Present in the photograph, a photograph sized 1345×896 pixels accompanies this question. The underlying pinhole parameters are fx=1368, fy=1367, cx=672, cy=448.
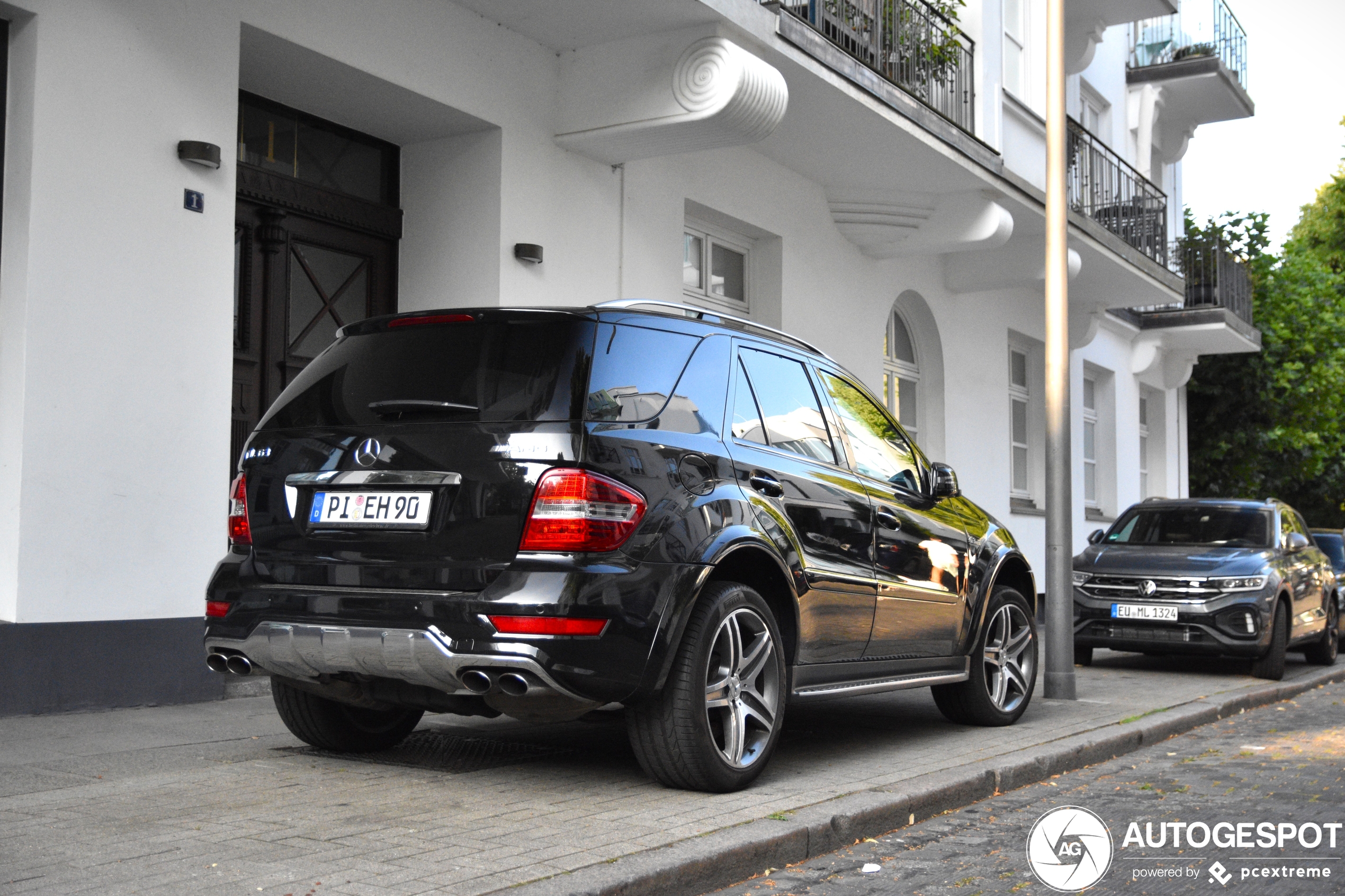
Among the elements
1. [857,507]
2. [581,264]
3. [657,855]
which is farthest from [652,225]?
[657,855]

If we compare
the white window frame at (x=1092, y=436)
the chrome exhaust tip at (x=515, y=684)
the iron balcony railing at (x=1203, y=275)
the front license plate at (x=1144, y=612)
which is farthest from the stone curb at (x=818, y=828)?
the iron balcony railing at (x=1203, y=275)

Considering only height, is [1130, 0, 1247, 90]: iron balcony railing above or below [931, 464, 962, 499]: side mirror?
above

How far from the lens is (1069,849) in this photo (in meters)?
4.89

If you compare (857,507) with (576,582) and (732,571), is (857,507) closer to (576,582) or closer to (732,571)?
(732,571)

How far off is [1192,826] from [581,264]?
6.67 metres

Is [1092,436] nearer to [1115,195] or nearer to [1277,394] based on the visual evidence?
[1115,195]

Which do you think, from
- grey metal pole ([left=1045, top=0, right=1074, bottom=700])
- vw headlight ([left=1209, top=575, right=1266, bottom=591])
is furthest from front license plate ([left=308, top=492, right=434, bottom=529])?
vw headlight ([left=1209, top=575, right=1266, bottom=591])

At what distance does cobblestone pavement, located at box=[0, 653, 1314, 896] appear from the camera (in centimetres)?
391

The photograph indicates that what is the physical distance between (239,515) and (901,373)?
11.7 m

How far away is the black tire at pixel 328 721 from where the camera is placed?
19.2 feet

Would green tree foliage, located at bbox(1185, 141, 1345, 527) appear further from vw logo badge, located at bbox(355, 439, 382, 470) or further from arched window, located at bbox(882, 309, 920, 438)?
vw logo badge, located at bbox(355, 439, 382, 470)

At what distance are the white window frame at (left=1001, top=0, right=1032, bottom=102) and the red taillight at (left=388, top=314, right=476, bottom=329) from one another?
520 inches

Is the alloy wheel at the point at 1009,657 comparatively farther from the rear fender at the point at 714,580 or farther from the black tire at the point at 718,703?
the black tire at the point at 718,703

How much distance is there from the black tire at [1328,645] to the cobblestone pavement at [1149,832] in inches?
227
